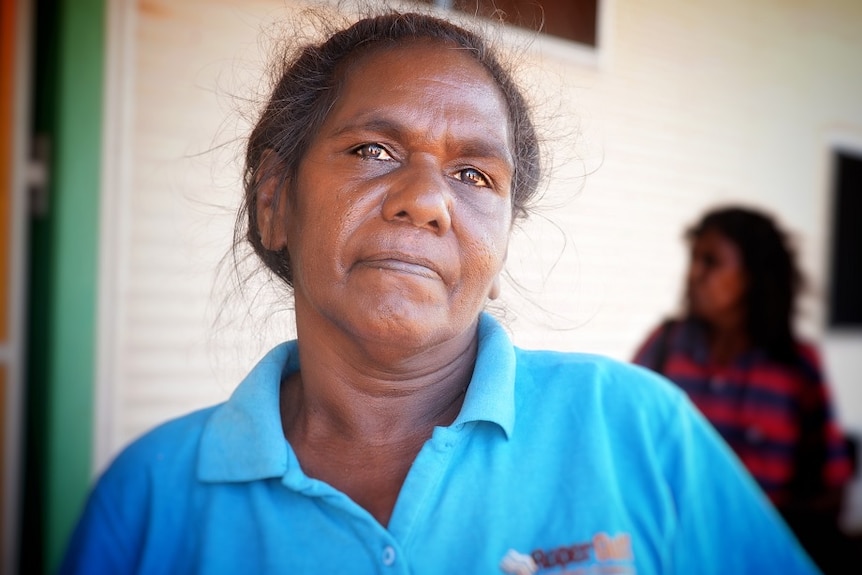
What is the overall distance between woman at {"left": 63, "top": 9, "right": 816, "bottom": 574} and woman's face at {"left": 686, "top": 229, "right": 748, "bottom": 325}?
6.30 ft

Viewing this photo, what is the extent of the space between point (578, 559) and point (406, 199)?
2.04 feet

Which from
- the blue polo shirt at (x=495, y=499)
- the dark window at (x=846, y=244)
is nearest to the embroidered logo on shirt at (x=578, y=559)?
the blue polo shirt at (x=495, y=499)

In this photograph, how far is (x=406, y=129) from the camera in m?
1.10

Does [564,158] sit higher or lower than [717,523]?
higher

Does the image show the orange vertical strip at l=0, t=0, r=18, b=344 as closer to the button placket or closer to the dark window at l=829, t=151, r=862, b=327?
the button placket

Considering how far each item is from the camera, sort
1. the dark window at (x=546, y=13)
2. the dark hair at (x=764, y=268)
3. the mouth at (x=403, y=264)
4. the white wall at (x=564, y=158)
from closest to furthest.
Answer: the mouth at (x=403, y=264), the dark window at (x=546, y=13), the white wall at (x=564, y=158), the dark hair at (x=764, y=268)

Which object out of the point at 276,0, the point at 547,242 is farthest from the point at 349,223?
the point at 276,0

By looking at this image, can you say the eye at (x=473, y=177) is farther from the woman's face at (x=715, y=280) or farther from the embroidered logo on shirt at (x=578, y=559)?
the woman's face at (x=715, y=280)

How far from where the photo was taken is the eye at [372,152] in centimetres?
112

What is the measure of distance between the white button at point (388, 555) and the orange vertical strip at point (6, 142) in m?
2.02

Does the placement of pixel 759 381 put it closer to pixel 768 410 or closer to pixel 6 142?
pixel 768 410

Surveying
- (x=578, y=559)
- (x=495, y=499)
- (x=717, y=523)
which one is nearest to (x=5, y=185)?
(x=495, y=499)

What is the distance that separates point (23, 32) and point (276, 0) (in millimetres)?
1390

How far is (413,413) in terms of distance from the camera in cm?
121
